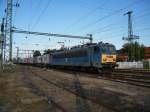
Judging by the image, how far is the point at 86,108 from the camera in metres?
7.95

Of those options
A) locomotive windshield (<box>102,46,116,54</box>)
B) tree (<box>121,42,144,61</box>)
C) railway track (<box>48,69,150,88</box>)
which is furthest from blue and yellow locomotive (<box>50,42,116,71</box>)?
tree (<box>121,42,144,61</box>)

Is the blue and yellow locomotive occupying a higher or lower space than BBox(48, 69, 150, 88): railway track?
higher

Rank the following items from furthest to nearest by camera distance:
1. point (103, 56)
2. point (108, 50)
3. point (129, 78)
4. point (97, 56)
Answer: point (108, 50) < point (97, 56) < point (103, 56) < point (129, 78)

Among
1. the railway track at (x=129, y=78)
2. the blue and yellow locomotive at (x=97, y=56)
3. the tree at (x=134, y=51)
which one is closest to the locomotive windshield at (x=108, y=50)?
the blue and yellow locomotive at (x=97, y=56)

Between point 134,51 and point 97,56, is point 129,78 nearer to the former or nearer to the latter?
point 97,56

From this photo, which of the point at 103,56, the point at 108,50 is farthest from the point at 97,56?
the point at 108,50

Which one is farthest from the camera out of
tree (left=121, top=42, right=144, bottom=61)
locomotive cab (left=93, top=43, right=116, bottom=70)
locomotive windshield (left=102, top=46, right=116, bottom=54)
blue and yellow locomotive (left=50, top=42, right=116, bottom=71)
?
tree (left=121, top=42, right=144, bottom=61)

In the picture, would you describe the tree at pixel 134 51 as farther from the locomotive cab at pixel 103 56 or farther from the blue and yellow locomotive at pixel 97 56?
the locomotive cab at pixel 103 56

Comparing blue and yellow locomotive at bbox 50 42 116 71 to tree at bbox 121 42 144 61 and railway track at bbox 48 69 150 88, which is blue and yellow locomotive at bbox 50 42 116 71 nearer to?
railway track at bbox 48 69 150 88

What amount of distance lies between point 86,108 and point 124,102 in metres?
1.74

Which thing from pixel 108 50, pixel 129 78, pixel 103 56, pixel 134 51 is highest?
pixel 134 51

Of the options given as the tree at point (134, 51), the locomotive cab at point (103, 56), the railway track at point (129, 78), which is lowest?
the railway track at point (129, 78)

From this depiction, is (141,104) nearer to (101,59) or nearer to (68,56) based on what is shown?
(101,59)

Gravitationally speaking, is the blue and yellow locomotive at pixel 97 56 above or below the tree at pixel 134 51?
below
